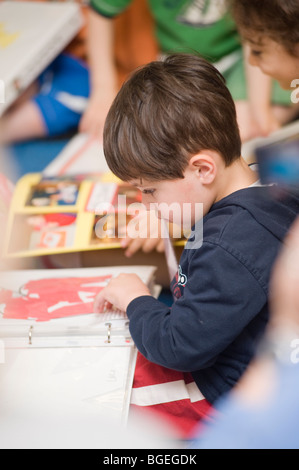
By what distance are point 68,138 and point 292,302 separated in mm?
969

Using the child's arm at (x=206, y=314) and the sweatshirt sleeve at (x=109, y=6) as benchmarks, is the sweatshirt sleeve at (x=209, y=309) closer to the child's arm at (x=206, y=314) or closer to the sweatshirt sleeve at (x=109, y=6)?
the child's arm at (x=206, y=314)

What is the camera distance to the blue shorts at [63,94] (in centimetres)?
135

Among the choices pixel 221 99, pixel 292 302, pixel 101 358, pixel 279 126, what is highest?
pixel 221 99

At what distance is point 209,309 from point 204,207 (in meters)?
0.14

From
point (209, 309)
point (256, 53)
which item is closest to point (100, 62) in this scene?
point (256, 53)

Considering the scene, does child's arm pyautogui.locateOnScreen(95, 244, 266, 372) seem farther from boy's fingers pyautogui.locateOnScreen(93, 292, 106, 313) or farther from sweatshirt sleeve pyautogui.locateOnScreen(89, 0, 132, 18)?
sweatshirt sleeve pyautogui.locateOnScreen(89, 0, 132, 18)

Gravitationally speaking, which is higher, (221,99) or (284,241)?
(221,99)

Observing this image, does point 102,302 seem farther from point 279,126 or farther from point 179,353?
point 279,126

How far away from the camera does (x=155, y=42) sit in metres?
1.44

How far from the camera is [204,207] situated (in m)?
0.64

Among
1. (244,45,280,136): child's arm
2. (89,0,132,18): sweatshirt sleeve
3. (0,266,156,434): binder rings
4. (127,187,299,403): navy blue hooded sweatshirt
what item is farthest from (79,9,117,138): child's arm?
(127,187,299,403): navy blue hooded sweatshirt

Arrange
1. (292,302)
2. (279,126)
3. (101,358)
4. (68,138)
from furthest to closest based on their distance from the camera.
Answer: (68,138) → (279,126) → (101,358) → (292,302)

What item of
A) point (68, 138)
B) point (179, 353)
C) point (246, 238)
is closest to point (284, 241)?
point (246, 238)

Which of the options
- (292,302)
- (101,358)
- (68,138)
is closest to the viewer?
(292,302)
